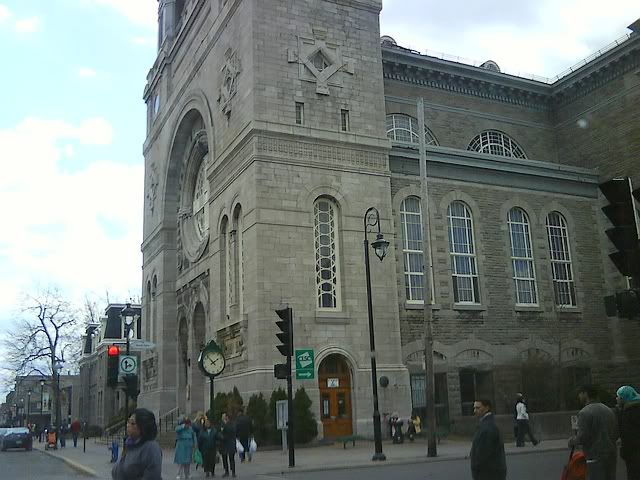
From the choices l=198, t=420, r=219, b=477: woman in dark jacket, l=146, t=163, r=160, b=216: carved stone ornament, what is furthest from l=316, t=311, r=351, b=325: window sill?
l=146, t=163, r=160, b=216: carved stone ornament

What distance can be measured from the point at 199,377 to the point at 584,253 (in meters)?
→ 21.1

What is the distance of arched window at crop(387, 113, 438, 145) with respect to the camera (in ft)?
129

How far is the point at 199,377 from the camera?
38500mm

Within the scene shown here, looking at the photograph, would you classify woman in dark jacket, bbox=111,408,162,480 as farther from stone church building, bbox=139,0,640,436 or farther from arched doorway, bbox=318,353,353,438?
arched doorway, bbox=318,353,353,438

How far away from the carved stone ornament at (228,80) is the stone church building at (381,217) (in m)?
0.14

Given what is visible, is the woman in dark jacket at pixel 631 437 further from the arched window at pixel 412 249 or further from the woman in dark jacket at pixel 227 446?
the arched window at pixel 412 249

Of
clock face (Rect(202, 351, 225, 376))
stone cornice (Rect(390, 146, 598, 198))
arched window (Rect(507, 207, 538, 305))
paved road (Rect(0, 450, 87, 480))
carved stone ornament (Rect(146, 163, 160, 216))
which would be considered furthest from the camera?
carved stone ornament (Rect(146, 163, 160, 216))

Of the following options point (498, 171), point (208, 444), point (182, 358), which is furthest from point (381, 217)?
point (182, 358)

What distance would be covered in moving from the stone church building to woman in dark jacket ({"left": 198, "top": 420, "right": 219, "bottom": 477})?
8521 millimetres

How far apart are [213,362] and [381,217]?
11.9 metres

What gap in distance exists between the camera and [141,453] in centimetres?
658

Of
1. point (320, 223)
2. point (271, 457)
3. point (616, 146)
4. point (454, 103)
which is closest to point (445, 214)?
point (320, 223)

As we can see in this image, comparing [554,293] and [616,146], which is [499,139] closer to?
[616,146]

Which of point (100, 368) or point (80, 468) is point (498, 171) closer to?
point (80, 468)
